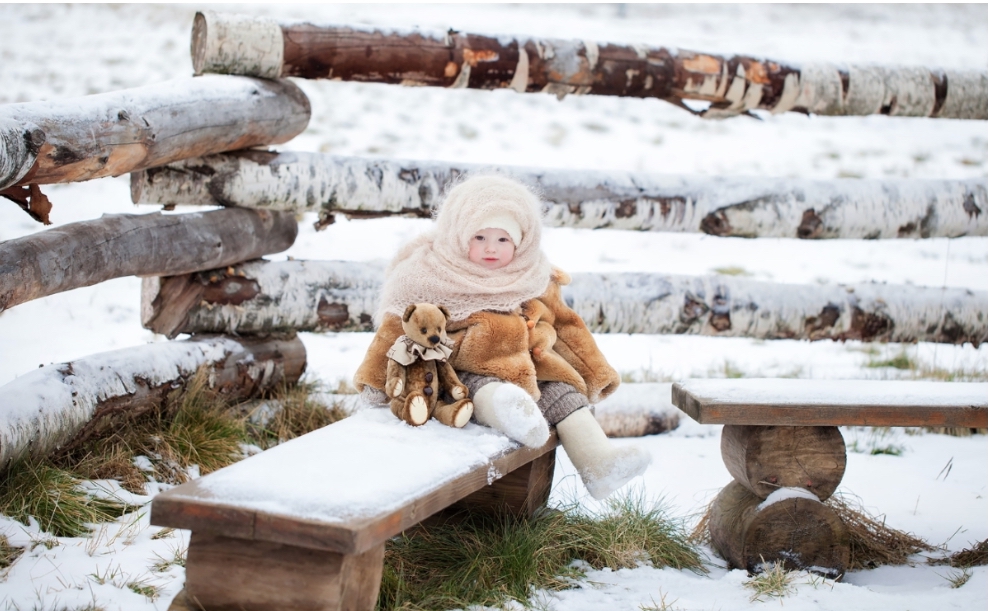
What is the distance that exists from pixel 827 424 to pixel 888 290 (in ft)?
9.18

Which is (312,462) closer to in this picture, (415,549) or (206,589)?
(206,589)

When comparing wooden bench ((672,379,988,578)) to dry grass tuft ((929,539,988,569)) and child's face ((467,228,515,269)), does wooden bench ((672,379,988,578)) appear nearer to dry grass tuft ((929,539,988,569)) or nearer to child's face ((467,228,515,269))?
dry grass tuft ((929,539,988,569))

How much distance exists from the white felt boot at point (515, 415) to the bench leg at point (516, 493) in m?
0.35

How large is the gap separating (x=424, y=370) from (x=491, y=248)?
54cm

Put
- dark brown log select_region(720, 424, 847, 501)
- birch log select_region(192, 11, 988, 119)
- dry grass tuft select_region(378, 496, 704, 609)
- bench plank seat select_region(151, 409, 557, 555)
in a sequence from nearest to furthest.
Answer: bench plank seat select_region(151, 409, 557, 555) → dry grass tuft select_region(378, 496, 704, 609) → dark brown log select_region(720, 424, 847, 501) → birch log select_region(192, 11, 988, 119)

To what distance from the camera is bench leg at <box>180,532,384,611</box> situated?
87.5 inches

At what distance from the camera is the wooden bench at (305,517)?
212 cm

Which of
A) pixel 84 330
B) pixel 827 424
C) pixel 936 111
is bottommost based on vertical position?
pixel 84 330

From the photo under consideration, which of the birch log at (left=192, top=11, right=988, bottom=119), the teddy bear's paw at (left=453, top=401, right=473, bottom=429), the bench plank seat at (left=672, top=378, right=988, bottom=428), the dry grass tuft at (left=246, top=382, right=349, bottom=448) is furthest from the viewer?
the birch log at (left=192, top=11, right=988, bottom=119)

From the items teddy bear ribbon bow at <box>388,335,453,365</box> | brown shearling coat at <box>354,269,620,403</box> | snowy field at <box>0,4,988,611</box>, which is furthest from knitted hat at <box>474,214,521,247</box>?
snowy field at <box>0,4,988,611</box>

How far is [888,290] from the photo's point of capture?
5.72 metres

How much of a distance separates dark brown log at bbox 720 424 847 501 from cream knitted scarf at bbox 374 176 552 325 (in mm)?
981

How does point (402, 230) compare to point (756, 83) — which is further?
point (402, 230)

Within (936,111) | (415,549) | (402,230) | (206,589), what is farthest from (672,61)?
(402,230)
